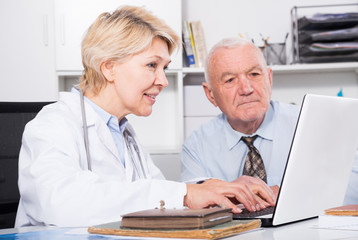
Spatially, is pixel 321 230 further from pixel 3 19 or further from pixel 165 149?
pixel 3 19

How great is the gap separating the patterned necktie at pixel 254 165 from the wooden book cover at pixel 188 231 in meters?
1.04

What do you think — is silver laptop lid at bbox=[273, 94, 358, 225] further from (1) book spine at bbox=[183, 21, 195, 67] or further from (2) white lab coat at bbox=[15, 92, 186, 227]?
(1) book spine at bbox=[183, 21, 195, 67]

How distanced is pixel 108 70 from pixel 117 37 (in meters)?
0.12

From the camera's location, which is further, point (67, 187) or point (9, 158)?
point (9, 158)

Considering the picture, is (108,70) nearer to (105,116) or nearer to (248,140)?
(105,116)

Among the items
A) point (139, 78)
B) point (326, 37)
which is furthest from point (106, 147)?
point (326, 37)

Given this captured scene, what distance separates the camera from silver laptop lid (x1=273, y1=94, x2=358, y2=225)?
42.2 inches

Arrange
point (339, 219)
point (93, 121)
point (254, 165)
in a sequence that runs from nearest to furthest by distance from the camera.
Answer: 1. point (339, 219)
2. point (93, 121)
3. point (254, 165)

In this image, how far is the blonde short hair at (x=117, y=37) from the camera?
5.56 ft

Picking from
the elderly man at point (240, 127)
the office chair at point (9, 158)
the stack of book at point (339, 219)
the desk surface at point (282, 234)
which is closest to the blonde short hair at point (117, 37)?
the office chair at point (9, 158)

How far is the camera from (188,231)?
921 millimetres

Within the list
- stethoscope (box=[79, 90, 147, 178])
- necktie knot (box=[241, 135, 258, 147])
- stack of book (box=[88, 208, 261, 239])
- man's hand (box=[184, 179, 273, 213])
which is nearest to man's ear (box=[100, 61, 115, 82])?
stethoscope (box=[79, 90, 147, 178])

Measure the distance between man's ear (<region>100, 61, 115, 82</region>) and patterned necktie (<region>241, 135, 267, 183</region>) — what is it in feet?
2.26

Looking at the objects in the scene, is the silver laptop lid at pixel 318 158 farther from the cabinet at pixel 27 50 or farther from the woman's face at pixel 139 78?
the cabinet at pixel 27 50
